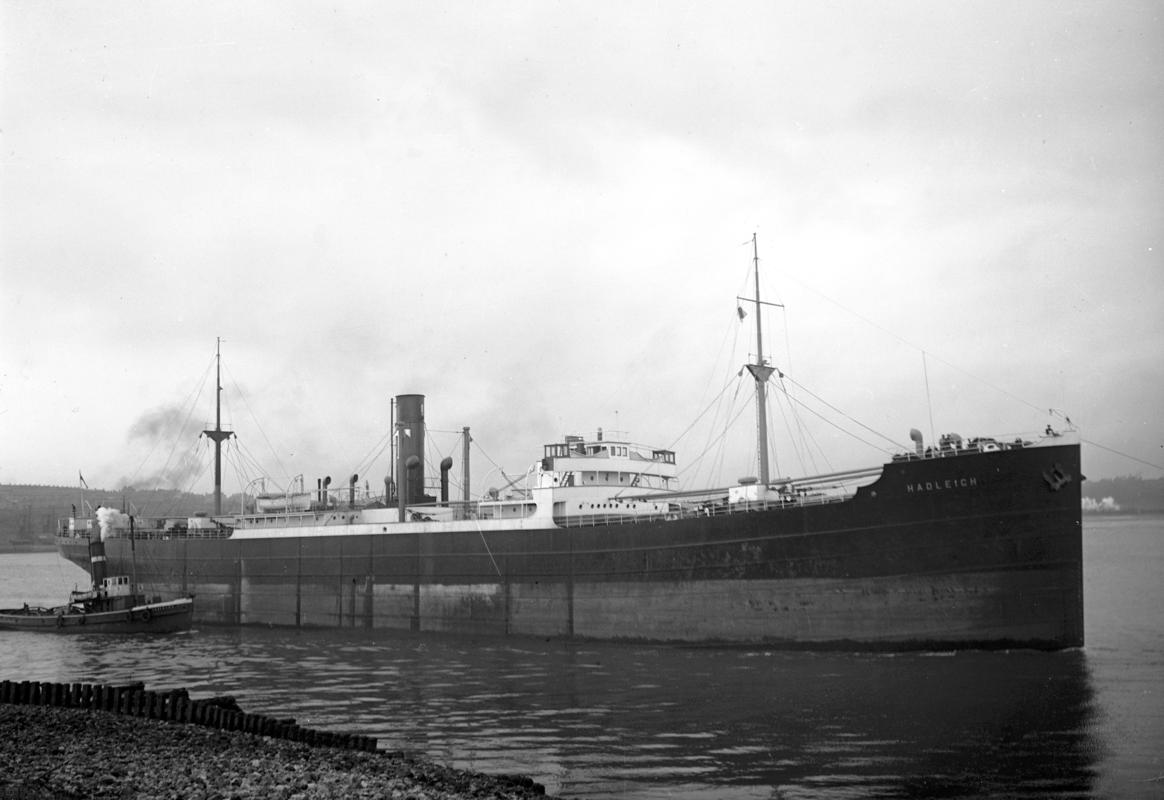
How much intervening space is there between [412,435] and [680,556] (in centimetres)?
1522

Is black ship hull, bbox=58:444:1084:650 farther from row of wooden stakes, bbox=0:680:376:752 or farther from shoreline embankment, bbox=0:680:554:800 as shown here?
shoreline embankment, bbox=0:680:554:800

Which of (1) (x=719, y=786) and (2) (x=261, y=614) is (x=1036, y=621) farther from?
(2) (x=261, y=614)

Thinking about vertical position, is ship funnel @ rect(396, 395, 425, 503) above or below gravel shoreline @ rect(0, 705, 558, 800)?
above

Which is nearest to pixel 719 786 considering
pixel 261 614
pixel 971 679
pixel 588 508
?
pixel 971 679

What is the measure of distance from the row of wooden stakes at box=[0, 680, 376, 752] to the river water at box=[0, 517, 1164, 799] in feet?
5.65

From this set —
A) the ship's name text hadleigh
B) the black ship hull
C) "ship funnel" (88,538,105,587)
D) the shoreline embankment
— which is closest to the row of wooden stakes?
the shoreline embankment

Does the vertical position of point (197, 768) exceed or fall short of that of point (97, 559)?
it falls short

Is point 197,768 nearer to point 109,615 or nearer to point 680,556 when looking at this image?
point 680,556

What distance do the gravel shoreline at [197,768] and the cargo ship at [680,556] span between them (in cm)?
1436

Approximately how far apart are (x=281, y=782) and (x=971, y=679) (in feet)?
52.4

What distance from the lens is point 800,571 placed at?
85.5 feet

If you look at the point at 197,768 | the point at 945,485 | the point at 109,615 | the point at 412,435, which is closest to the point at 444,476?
the point at 412,435

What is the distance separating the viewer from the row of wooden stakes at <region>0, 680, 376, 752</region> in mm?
15125

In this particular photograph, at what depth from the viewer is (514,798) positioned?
11.8 metres
